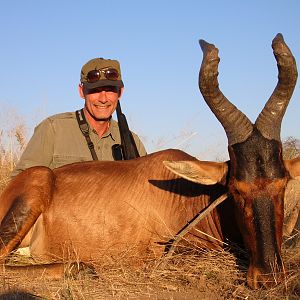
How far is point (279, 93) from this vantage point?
18.5 feet

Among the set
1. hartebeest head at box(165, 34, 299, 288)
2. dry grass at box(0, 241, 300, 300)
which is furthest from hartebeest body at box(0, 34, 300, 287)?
dry grass at box(0, 241, 300, 300)

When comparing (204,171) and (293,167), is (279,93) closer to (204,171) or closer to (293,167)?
(293,167)

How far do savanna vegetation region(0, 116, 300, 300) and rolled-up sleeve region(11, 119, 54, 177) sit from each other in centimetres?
187

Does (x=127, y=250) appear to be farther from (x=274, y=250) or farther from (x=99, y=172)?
(x=274, y=250)

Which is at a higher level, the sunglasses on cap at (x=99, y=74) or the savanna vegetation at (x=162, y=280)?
the sunglasses on cap at (x=99, y=74)

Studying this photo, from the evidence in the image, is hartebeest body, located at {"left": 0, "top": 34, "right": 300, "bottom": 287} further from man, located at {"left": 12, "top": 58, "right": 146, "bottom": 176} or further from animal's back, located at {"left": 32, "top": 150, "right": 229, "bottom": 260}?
man, located at {"left": 12, "top": 58, "right": 146, "bottom": 176}

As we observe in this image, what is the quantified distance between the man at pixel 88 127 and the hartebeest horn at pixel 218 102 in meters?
2.90

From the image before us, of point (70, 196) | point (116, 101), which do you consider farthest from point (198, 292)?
point (116, 101)

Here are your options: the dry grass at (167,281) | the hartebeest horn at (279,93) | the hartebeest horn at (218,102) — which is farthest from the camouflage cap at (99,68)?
the hartebeest horn at (279,93)

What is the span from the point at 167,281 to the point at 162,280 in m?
0.05

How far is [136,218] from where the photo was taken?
21.0 ft

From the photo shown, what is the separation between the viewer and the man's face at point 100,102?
8578 millimetres

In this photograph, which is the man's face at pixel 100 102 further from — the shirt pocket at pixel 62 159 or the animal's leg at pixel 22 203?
the animal's leg at pixel 22 203

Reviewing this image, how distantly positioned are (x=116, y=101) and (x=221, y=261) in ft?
12.3
